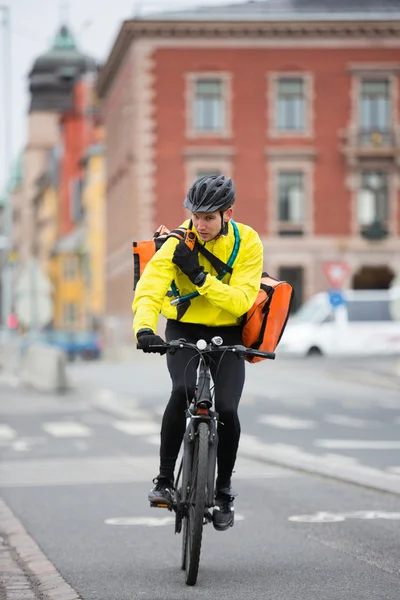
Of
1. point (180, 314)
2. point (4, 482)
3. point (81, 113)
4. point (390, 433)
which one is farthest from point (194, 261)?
point (81, 113)

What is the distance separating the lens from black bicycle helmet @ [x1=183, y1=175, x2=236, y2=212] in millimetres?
7484

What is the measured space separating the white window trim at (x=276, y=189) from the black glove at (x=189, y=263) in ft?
164

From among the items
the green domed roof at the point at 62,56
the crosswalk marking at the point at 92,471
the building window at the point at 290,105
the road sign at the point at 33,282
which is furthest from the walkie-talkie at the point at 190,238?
the green domed roof at the point at 62,56

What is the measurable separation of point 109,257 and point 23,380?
32434 millimetres

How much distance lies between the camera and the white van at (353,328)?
4659 cm

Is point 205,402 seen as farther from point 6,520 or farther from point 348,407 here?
point 348,407

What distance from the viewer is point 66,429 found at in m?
21.9

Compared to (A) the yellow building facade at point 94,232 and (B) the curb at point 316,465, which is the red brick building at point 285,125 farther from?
(B) the curb at point 316,465

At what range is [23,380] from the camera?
38219 millimetres

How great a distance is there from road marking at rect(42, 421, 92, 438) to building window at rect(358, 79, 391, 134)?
3595 centimetres

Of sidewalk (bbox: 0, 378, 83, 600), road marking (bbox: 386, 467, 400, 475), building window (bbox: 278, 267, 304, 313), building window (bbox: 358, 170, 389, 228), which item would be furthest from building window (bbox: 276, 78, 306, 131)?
sidewalk (bbox: 0, 378, 83, 600)

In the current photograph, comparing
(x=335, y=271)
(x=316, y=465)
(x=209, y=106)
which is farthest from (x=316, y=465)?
(x=209, y=106)

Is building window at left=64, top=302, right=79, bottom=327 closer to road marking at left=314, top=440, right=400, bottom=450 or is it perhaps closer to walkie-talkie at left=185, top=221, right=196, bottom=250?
road marking at left=314, top=440, right=400, bottom=450

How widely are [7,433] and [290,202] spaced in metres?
37.4
